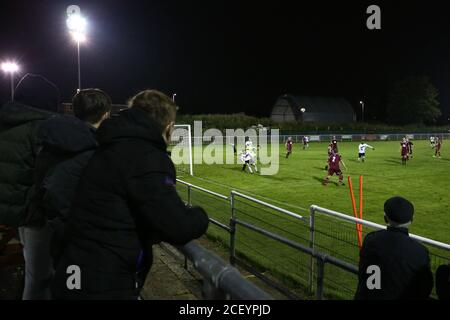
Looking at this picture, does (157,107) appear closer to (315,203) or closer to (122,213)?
(122,213)

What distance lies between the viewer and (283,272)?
6.73 m

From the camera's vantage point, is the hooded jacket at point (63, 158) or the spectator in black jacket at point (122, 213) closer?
the spectator in black jacket at point (122, 213)

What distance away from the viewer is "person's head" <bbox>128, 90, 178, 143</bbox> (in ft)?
6.97

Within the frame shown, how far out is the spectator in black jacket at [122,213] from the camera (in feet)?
5.90

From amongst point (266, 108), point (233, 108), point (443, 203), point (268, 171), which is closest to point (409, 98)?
point (266, 108)

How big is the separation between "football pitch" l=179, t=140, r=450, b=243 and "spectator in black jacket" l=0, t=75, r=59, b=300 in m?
9.00

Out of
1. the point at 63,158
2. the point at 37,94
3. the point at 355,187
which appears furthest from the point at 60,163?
the point at 355,187

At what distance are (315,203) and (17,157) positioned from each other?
12.0 m

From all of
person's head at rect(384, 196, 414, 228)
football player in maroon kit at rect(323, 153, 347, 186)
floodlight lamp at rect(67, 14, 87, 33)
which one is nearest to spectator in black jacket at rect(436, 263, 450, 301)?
person's head at rect(384, 196, 414, 228)

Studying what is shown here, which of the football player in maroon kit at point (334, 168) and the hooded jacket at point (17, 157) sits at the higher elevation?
the hooded jacket at point (17, 157)

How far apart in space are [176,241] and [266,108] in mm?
111016

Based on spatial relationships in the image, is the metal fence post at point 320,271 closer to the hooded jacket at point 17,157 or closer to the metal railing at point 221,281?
the metal railing at point 221,281

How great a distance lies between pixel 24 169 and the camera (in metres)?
2.83

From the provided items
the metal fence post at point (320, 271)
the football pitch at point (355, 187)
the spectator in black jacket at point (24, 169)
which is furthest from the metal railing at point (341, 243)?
the spectator in black jacket at point (24, 169)
